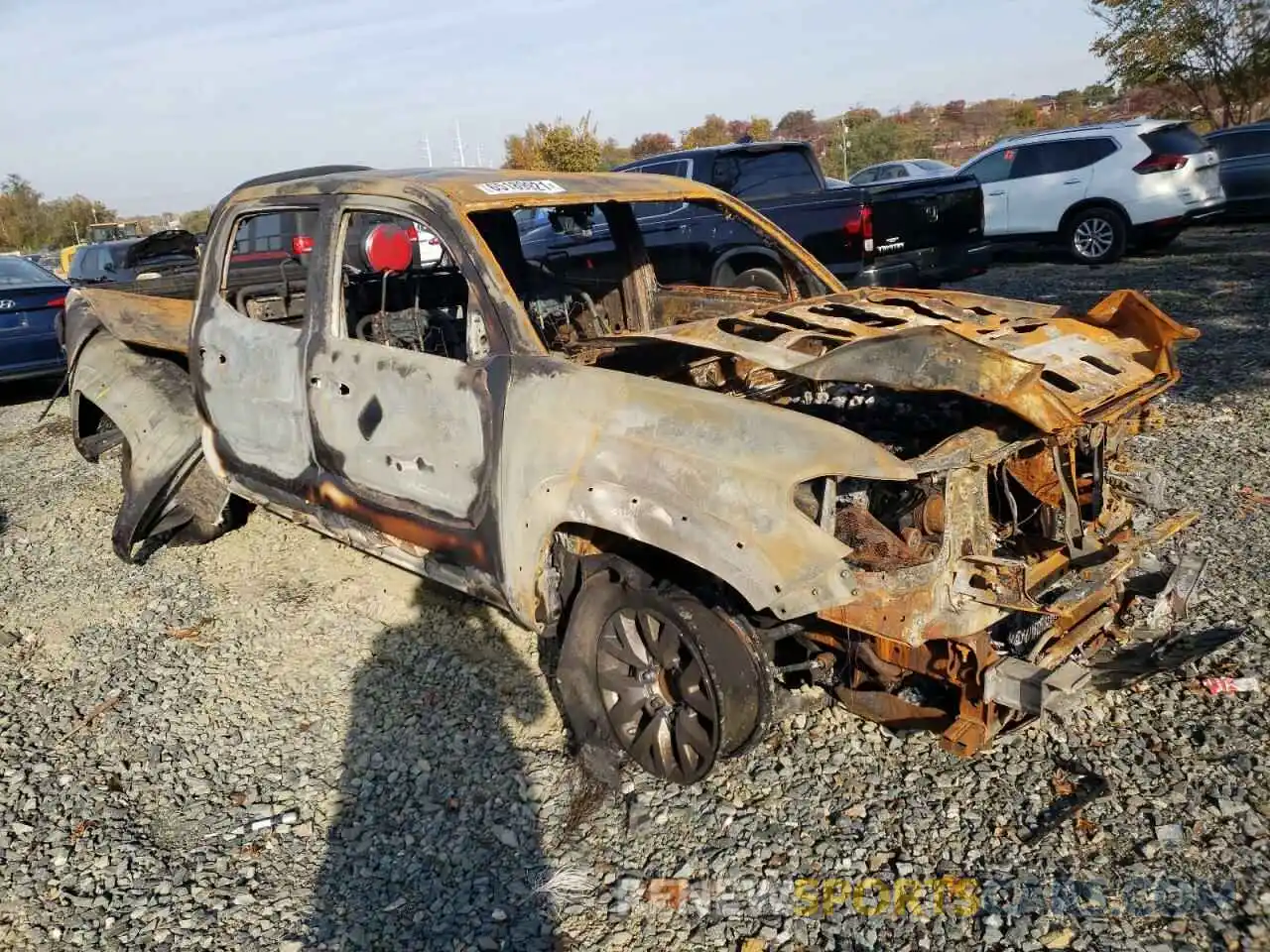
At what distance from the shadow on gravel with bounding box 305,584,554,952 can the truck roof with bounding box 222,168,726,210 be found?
1.87 meters

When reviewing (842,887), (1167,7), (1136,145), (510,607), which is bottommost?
(842,887)

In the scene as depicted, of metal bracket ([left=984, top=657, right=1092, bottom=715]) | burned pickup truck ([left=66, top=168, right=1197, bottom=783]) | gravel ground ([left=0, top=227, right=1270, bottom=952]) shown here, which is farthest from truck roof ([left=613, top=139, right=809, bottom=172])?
metal bracket ([left=984, top=657, right=1092, bottom=715])

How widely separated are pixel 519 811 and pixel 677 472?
128 centimetres

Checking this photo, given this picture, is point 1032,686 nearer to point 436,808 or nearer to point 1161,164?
point 436,808

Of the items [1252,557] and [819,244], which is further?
[819,244]

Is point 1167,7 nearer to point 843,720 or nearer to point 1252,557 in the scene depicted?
point 1252,557

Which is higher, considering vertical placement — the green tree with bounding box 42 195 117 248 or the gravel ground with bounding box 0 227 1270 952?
the green tree with bounding box 42 195 117 248

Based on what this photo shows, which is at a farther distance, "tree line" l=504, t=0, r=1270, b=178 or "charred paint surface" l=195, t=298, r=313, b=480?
"tree line" l=504, t=0, r=1270, b=178

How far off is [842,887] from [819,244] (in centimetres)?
684

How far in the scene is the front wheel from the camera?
12.4 meters

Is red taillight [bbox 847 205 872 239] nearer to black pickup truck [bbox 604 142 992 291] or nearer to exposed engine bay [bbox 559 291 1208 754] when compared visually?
black pickup truck [bbox 604 142 992 291]

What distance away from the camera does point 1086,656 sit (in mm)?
3268

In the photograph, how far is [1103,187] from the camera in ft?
40.5

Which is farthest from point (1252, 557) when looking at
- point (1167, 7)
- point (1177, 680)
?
point (1167, 7)
